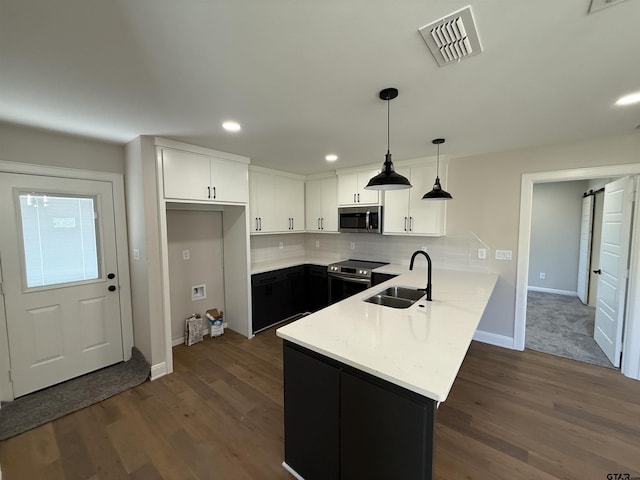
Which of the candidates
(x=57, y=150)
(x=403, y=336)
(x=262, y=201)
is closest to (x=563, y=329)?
(x=403, y=336)

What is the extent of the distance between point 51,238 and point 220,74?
2465mm

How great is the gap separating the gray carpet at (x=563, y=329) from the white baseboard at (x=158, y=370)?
428 centimetres

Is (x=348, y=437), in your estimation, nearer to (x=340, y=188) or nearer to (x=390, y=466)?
(x=390, y=466)

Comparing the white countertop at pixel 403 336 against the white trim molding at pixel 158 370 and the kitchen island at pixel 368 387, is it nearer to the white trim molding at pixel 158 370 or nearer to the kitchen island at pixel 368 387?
the kitchen island at pixel 368 387

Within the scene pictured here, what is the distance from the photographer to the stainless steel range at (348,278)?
363 centimetres

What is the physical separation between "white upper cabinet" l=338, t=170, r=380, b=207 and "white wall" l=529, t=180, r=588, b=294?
14.1 ft

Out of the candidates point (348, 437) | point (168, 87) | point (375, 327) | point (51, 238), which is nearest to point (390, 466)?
point (348, 437)

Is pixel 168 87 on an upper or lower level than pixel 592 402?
upper

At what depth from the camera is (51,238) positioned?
8.32ft

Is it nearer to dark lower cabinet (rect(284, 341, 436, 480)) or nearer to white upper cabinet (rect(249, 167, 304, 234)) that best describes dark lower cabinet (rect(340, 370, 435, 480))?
dark lower cabinet (rect(284, 341, 436, 480))

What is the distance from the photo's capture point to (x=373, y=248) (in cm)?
423

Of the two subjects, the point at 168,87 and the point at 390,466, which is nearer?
the point at 390,466

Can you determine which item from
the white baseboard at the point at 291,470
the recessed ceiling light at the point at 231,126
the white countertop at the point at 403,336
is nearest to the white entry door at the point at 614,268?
the white countertop at the point at 403,336

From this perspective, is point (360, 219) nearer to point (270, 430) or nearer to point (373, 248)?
point (373, 248)
